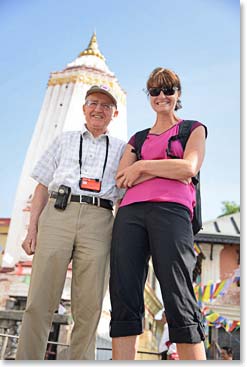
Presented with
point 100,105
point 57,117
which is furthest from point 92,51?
point 100,105

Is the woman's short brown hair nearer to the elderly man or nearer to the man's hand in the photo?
the elderly man

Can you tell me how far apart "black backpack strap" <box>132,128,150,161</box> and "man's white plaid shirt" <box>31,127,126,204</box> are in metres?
0.18

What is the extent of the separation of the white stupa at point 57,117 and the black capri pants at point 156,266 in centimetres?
901

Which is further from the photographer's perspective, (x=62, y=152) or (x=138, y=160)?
(x=62, y=152)

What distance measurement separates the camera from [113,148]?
2.35m

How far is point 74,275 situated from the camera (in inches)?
82.1

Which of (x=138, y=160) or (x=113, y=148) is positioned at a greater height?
(x=113, y=148)

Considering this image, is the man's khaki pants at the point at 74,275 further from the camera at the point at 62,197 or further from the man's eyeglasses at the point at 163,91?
the man's eyeglasses at the point at 163,91

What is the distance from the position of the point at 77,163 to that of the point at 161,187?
55 centimetres

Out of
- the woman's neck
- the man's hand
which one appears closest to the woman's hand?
the woman's neck

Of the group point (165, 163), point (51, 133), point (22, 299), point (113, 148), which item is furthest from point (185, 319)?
point (51, 133)

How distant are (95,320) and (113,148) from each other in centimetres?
93

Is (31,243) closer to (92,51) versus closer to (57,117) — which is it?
(57,117)

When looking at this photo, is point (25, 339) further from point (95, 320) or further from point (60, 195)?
point (60, 195)
